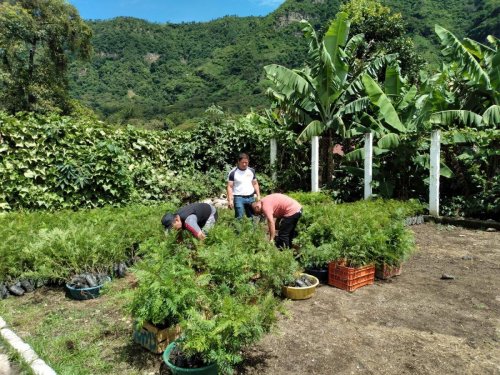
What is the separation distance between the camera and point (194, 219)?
602 centimetres

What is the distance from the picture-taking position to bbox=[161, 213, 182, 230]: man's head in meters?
5.89

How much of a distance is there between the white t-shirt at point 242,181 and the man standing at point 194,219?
1.10 m

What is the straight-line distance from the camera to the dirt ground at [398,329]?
145 inches

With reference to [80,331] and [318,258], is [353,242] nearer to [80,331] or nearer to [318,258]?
[318,258]

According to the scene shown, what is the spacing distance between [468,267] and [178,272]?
504cm

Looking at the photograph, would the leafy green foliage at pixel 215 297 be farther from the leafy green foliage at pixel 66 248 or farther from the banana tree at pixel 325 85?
the banana tree at pixel 325 85

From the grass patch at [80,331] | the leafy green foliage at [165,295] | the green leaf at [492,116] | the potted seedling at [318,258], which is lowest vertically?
the grass patch at [80,331]

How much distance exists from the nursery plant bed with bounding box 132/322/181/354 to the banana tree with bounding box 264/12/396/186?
901 centimetres

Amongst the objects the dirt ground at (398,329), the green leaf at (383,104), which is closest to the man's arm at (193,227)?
the dirt ground at (398,329)

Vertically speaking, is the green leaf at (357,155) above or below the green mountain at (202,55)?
below

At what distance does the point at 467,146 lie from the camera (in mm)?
10273

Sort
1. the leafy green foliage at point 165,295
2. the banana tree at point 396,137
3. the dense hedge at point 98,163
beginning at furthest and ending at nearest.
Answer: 1. the banana tree at point 396,137
2. the dense hedge at point 98,163
3. the leafy green foliage at point 165,295

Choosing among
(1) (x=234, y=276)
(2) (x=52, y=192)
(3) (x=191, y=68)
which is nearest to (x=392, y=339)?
(1) (x=234, y=276)

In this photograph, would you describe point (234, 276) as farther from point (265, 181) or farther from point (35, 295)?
point (265, 181)
